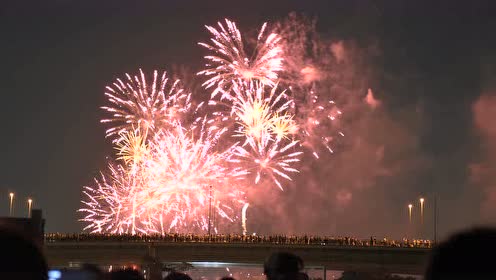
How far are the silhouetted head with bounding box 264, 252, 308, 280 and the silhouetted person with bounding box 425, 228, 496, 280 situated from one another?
3728 millimetres

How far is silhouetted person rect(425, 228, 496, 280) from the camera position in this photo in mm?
3184

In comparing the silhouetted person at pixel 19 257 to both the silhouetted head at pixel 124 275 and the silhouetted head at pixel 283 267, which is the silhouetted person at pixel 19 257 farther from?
the silhouetted head at pixel 124 275

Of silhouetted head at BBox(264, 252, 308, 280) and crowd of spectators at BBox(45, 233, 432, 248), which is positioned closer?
silhouetted head at BBox(264, 252, 308, 280)

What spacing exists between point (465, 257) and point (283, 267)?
3.96 metres

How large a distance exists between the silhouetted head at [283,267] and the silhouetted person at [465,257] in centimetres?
373

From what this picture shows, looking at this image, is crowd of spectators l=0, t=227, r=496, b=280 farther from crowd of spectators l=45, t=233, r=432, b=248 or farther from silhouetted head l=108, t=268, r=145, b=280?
crowd of spectators l=45, t=233, r=432, b=248

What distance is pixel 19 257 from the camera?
353 cm

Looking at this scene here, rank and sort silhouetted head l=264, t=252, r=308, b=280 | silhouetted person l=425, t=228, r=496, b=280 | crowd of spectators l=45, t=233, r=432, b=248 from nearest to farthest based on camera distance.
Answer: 1. silhouetted person l=425, t=228, r=496, b=280
2. silhouetted head l=264, t=252, r=308, b=280
3. crowd of spectators l=45, t=233, r=432, b=248

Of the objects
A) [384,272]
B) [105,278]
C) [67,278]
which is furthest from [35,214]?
[384,272]

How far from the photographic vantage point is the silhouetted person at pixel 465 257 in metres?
3.18

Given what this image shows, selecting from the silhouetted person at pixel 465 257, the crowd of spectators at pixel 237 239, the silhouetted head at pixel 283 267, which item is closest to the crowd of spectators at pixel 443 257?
the silhouetted person at pixel 465 257

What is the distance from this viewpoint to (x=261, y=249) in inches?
3597

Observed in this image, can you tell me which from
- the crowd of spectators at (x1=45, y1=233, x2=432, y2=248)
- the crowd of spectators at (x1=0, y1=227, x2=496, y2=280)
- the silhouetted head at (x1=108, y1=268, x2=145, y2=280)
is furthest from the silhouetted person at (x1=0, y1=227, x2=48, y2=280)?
the crowd of spectators at (x1=45, y1=233, x2=432, y2=248)

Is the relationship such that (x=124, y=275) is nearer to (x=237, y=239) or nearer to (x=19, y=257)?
(x=19, y=257)
